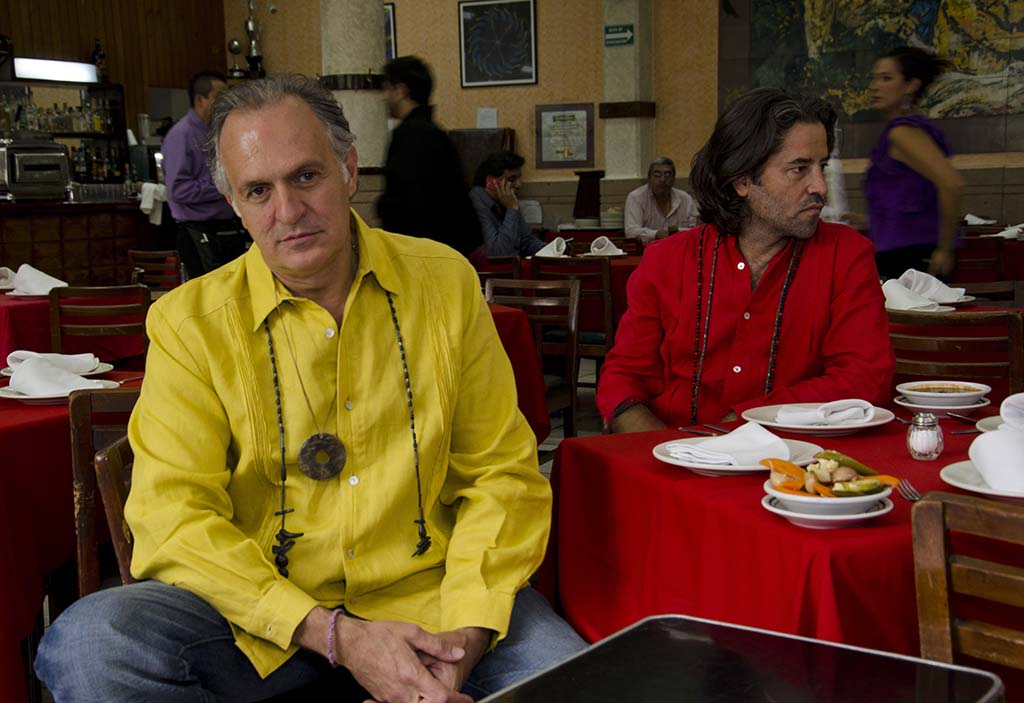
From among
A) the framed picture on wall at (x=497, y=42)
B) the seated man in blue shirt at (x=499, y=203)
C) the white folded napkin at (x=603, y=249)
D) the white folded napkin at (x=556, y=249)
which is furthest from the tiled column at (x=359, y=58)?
the framed picture on wall at (x=497, y=42)

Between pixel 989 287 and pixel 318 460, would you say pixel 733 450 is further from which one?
pixel 989 287

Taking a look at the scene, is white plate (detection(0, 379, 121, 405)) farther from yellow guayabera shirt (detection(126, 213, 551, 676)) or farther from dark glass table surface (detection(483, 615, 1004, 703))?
dark glass table surface (detection(483, 615, 1004, 703))

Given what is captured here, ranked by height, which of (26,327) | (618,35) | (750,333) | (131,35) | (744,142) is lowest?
(26,327)

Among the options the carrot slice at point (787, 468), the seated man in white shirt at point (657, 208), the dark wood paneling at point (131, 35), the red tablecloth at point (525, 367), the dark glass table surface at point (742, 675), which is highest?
the dark wood paneling at point (131, 35)

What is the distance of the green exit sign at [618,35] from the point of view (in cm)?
1166

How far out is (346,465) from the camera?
5.66 ft

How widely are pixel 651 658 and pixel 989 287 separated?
3.61 metres

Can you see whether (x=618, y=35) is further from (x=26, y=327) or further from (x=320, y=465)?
(x=320, y=465)

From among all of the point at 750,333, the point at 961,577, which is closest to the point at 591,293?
the point at 750,333

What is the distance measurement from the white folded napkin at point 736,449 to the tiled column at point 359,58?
594 centimetres

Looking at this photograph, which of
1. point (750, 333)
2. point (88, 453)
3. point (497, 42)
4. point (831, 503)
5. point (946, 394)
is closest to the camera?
point (831, 503)

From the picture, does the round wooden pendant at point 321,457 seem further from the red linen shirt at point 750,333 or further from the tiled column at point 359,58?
the tiled column at point 359,58

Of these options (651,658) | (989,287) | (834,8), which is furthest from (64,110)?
(651,658)

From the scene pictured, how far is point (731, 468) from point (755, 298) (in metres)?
0.83
